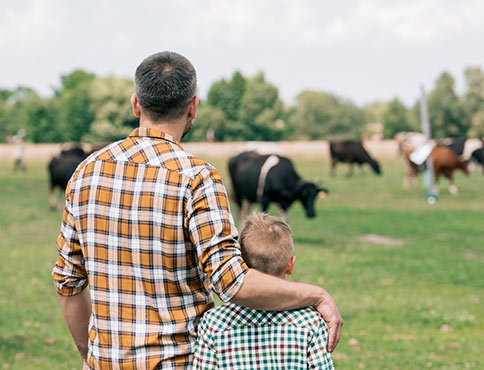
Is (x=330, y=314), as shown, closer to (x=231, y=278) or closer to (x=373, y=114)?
(x=231, y=278)

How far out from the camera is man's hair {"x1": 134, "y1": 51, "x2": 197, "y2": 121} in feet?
7.35

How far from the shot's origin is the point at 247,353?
2.45m

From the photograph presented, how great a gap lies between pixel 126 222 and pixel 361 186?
25.9 meters

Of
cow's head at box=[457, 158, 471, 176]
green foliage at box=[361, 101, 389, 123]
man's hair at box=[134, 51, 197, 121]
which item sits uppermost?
green foliage at box=[361, 101, 389, 123]

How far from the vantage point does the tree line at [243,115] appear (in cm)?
7388

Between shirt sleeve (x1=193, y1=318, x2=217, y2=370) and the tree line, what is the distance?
6232cm

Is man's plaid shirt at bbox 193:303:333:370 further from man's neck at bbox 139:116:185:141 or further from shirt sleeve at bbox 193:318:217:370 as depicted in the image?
man's neck at bbox 139:116:185:141

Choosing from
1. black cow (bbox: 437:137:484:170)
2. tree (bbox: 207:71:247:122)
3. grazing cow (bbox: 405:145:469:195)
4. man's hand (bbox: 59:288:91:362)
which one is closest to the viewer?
man's hand (bbox: 59:288:91:362)

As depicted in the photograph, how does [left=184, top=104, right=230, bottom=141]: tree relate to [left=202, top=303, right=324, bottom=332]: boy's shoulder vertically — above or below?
above

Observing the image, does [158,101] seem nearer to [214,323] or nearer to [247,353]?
[214,323]

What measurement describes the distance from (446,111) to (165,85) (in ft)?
253

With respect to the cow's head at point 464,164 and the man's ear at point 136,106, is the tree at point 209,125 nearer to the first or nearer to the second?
the cow's head at point 464,164

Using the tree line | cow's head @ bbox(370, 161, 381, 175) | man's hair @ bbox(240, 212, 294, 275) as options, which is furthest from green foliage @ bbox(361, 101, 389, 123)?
man's hair @ bbox(240, 212, 294, 275)

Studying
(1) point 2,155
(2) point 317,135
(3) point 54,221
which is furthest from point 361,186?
(2) point 317,135
